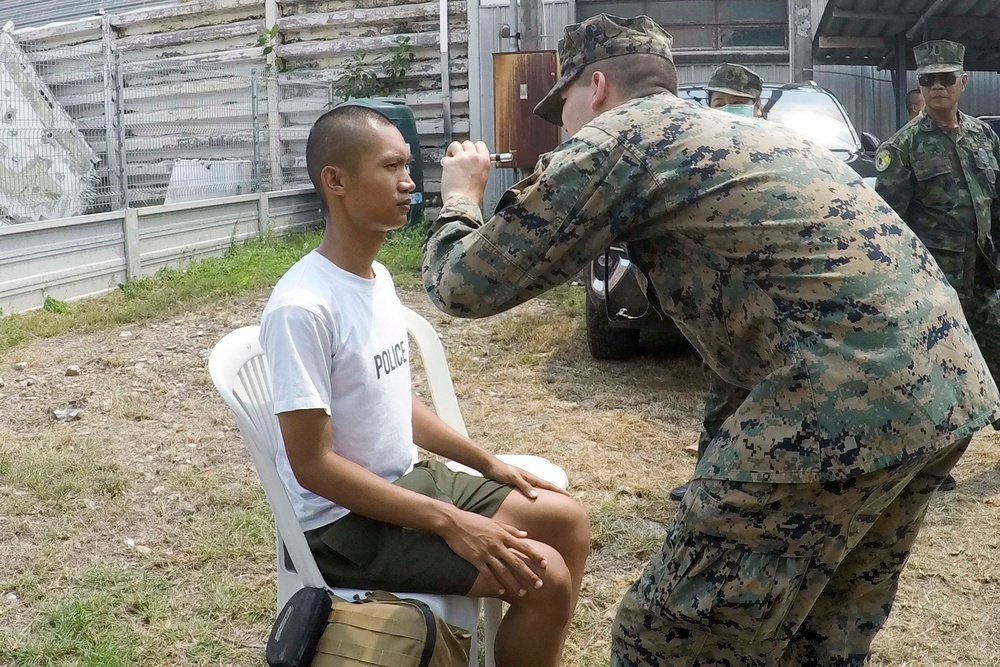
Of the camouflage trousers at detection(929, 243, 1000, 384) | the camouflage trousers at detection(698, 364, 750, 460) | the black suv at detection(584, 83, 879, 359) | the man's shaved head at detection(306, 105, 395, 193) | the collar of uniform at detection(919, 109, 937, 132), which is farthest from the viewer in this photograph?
the black suv at detection(584, 83, 879, 359)

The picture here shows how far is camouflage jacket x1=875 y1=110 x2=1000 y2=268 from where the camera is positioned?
471 centimetres

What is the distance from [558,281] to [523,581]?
0.66 meters

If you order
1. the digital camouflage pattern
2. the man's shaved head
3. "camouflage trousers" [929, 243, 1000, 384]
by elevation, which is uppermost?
the man's shaved head

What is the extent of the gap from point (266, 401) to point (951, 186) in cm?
355

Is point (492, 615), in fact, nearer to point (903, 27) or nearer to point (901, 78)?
point (901, 78)

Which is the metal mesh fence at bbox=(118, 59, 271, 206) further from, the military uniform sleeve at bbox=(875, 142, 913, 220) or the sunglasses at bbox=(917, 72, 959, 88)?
the sunglasses at bbox=(917, 72, 959, 88)

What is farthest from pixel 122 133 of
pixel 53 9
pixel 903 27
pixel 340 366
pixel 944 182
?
pixel 53 9

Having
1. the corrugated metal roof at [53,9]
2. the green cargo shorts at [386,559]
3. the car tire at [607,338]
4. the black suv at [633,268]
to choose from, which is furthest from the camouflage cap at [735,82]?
the corrugated metal roof at [53,9]

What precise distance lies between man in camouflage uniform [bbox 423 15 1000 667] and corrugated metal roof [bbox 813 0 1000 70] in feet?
28.1

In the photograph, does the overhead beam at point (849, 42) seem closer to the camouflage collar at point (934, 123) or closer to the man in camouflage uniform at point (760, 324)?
the camouflage collar at point (934, 123)

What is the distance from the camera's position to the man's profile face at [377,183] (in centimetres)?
235

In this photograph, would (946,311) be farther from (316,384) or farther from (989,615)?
(989,615)

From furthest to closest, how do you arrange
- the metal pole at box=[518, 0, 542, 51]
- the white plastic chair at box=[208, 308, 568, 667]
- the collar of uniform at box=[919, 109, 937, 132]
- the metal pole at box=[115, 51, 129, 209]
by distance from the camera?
the metal pole at box=[518, 0, 542, 51] → the metal pole at box=[115, 51, 129, 209] → the collar of uniform at box=[919, 109, 937, 132] → the white plastic chair at box=[208, 308, 568, 667]

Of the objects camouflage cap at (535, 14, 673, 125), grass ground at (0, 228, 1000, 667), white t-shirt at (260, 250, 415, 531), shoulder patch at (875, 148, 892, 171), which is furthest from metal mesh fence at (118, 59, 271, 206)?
camouflage cap at (535, 14, 673, 125)
